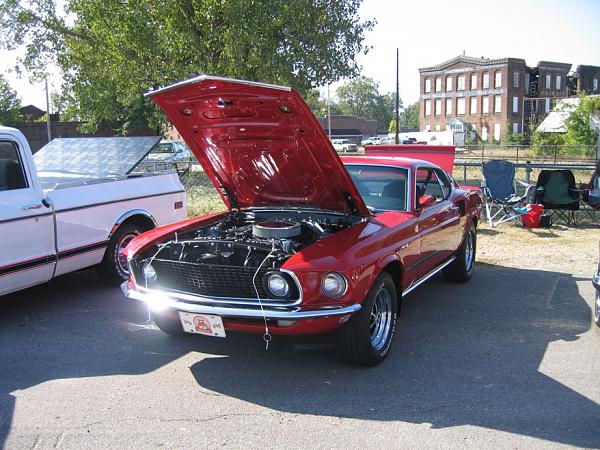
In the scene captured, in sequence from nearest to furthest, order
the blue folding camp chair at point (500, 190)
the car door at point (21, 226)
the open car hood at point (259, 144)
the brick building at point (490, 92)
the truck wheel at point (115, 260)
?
the open car hood at point (259, 144)
the car door at point (21, 226)
the truck wheel at point (115, 260)
the blue folding camp chair at point (500, 190)
the brick building at point (490, 92)

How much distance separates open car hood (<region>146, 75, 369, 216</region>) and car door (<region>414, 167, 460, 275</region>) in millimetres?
794

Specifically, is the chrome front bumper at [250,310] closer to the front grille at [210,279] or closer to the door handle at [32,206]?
the front grille at [210,279]

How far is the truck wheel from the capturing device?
6754 millimetres

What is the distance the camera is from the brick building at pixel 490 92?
222 ft

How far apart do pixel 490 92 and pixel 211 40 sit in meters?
56.9

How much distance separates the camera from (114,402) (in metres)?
3.97

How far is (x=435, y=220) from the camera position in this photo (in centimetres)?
591

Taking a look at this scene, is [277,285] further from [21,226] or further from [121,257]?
[121,257]

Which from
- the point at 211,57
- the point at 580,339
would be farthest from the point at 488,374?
the point at 211,57

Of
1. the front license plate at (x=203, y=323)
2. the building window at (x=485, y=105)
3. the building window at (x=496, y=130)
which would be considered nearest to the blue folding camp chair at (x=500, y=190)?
the front license plate at (x=203, y=323)

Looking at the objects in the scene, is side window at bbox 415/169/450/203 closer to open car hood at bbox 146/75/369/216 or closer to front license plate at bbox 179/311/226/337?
open car hood at bbox 146/75/369/216

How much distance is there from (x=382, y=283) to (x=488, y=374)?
104 centimetres

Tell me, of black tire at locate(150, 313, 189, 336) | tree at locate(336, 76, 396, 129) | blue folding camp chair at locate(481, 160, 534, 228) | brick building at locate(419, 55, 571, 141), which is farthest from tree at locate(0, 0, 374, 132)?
tree at locate(336, 76, 396, 129)

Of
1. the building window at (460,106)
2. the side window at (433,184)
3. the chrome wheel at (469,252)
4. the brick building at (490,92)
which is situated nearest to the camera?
the side window at (433,184)
